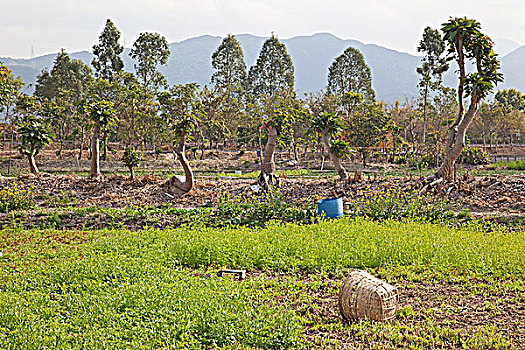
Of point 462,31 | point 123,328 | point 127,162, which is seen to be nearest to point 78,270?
point 123,328

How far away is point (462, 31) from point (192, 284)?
9.80 m

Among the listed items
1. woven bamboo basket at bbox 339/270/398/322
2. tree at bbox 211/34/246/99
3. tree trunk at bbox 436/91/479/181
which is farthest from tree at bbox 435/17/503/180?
tree at bbox 211/34/246/99

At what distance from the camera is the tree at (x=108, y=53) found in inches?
1340

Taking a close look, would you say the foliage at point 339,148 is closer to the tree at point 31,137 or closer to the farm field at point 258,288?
the farm field at point 258,288

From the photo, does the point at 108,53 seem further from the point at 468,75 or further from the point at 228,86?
the point at 468,75

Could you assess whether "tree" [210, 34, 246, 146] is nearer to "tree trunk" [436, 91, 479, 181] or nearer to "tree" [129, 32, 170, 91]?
"tree" [129, 32, 170, 91]

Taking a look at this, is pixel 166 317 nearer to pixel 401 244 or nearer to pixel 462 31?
pixel 401 244

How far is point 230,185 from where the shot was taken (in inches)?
496

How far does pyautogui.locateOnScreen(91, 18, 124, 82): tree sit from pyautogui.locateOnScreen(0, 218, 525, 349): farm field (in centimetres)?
2906

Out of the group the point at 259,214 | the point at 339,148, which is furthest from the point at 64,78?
the point at 259,214

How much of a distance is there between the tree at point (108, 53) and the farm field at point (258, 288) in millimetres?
29063

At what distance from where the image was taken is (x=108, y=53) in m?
34.2

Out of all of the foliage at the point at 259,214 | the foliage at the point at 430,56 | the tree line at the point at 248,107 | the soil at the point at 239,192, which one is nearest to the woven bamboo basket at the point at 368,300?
the foliage at the point at 259,214

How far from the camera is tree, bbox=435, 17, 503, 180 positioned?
11445mm
